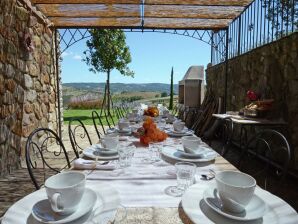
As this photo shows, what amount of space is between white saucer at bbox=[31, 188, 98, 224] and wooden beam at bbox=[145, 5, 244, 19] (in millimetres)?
4322

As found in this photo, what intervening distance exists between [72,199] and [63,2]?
4.33m

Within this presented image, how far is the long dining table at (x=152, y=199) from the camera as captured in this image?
0.78 meters

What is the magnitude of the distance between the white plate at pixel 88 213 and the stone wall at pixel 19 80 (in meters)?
3.06

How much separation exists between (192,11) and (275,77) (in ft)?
6.48

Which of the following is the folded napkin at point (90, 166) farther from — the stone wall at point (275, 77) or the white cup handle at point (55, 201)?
the stone wall at point (275, 77)

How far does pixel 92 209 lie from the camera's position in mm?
824

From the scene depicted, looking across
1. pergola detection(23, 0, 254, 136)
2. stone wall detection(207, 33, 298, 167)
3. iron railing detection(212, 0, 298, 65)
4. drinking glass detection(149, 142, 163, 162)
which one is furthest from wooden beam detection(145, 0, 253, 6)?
drinking glass detection(149, 142, 163, 162)

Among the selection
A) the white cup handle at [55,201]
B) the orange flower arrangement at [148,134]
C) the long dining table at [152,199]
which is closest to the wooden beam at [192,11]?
the orange flower arrangement at [148,134]

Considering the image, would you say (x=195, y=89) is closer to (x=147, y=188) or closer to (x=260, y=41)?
(x=260, y=41)

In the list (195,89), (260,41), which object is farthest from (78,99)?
(260,41)

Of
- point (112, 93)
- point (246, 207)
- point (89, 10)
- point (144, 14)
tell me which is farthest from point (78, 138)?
point (112, 93)

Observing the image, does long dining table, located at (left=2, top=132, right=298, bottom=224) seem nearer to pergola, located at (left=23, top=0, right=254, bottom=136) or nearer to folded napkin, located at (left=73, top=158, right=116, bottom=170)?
folded napkin, located at (left=73, top=158, right=116, bottom=170)

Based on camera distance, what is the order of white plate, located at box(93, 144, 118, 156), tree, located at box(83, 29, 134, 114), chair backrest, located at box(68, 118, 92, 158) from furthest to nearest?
tree, located at box(83, 29, 134, 114), chair backrest, located at box(68, 118, 92, 158), white plate, located at box(93, 144, 118, 156)

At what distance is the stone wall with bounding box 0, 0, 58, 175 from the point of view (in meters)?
3.55
